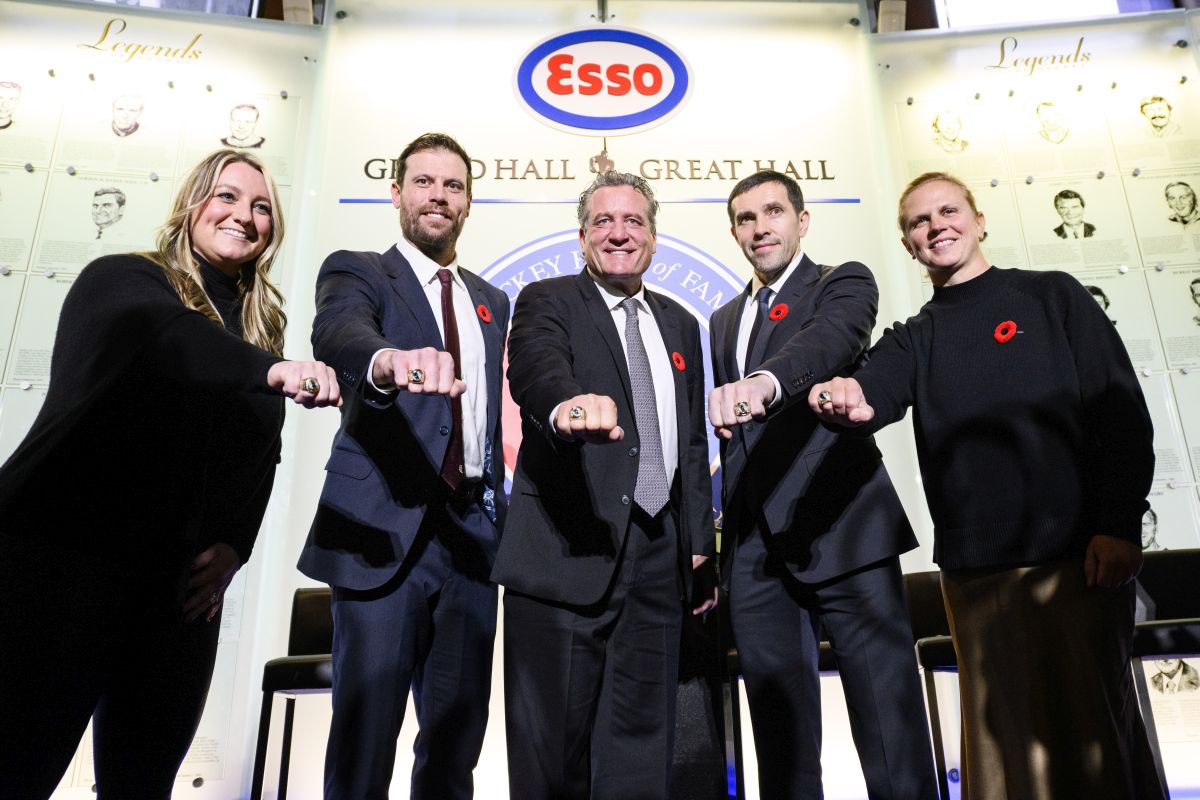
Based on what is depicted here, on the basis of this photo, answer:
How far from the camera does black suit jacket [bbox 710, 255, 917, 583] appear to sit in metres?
1.81

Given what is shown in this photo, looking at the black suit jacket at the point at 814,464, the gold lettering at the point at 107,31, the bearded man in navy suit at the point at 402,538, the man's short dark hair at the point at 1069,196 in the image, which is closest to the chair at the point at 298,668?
the bearded man in navy suit at the point at 402,538

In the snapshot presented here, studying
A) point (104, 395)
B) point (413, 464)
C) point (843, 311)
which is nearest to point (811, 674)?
point (843, 311)

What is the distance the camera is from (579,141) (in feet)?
13.7

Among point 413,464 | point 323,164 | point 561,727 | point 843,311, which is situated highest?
point 323,164

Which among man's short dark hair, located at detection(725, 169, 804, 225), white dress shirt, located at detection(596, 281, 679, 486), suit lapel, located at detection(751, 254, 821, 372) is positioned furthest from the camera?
man's short dark hair, located at detection(725, 169, 804, 225)

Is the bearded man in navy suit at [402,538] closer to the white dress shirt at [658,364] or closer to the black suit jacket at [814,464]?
the white dress shirt at [658,364]

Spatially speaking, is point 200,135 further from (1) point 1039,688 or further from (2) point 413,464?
(1) point 1039,688

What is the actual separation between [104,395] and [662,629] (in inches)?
45.9

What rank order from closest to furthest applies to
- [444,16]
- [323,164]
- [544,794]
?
[544,794]
[323,164]
[444,16]

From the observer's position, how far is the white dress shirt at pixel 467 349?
1877 mm

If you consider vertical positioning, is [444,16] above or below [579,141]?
above

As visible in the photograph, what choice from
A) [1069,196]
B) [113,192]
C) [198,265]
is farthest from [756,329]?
[113,192]

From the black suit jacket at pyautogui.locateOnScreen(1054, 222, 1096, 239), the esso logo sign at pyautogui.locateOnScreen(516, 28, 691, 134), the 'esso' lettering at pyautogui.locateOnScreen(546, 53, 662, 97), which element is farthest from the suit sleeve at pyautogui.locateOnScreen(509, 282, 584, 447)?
the black suit jacket at pyautogui.locateOnScreen(1054, 222, 1096, 239)

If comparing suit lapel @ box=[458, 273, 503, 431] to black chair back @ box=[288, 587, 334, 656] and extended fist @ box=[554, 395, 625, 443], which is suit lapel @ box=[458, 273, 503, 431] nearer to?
extended fist @ box=[554, 395, 625, 443]
